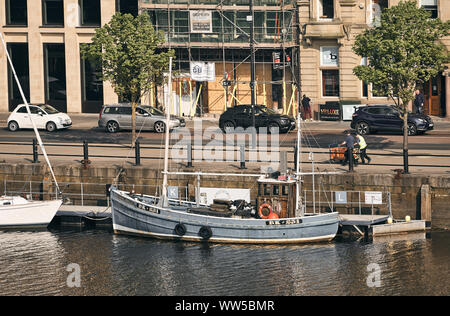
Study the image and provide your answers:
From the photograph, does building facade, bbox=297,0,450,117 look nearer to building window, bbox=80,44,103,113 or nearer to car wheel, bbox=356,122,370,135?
car wheel, bbox=356,122,370,135

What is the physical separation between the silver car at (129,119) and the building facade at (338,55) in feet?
37.2

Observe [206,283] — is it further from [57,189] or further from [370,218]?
[57,189]

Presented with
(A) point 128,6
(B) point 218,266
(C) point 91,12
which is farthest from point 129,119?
(B) point 218,266

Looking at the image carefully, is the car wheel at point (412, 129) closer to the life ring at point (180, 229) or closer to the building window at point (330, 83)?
the building window at point (330, 83)

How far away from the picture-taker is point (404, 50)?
39.9 m

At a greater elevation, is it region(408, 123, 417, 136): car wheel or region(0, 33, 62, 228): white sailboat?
region(408, 123, 417, 136): car wheel

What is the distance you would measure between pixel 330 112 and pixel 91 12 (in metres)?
17.9

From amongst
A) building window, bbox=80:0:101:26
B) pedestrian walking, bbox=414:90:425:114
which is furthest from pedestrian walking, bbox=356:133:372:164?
building window, bbox=80:0:101:26

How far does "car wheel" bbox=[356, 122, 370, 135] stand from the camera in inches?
1930

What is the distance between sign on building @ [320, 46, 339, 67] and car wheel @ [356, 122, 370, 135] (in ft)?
30.7
